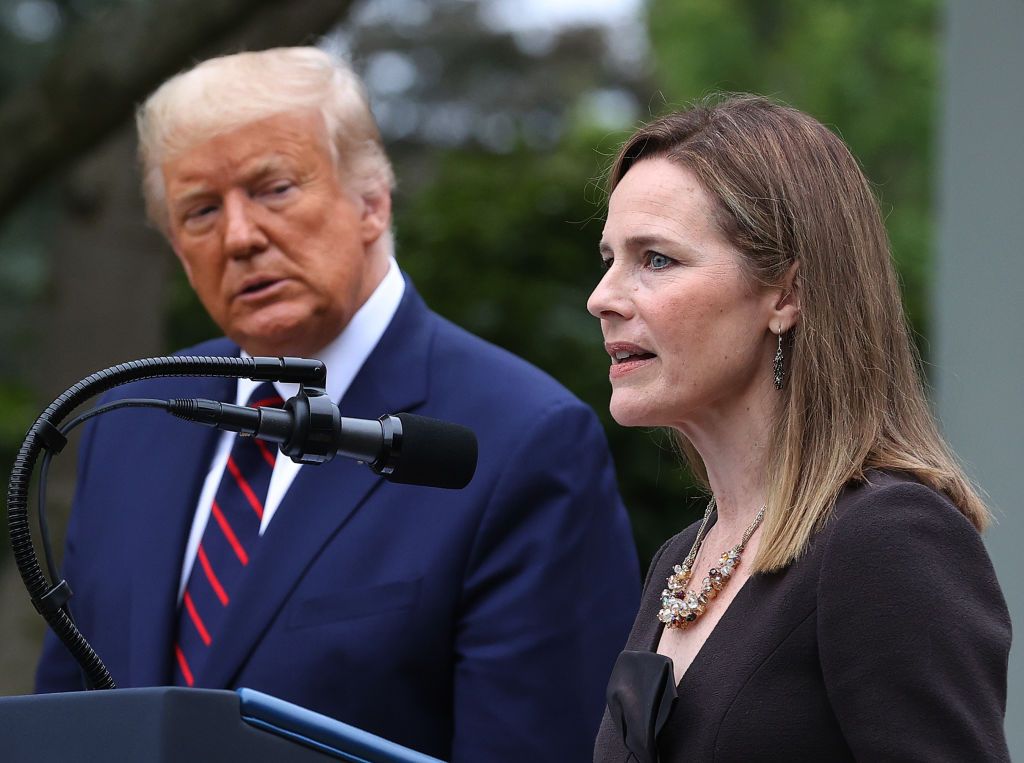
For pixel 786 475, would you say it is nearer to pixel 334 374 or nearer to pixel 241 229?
pixel 334 374

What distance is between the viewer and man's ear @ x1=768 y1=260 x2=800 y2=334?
2184 millimetres

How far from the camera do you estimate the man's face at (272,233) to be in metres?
3.09

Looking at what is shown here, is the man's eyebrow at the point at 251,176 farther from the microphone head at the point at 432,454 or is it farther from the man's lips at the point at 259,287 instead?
the microphone head at the point at 432,454

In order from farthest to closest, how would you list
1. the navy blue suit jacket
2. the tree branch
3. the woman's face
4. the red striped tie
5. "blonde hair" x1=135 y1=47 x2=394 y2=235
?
1. the tree branch
2. "blonde hair" x1=135 y1=47 x2=394 y2=235
3. the red striped tie
4. the navy blue suit jacket
5. the woman's face

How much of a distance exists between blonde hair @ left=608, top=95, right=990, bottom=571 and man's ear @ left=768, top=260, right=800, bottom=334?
0.01 meters

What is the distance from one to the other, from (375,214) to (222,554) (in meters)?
0.83

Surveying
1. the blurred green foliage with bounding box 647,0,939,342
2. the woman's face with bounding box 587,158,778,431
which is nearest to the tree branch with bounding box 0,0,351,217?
the woman's face with bounding box 587,158,778,431

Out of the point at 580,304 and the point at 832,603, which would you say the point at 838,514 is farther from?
the point at 580,304

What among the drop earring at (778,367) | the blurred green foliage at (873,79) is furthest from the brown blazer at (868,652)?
the blurred green foliage at (873,79)

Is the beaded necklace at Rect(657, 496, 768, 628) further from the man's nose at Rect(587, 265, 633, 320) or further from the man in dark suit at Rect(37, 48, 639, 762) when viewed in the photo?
the man in dark suit at Rect(37, 48, 639, 762)

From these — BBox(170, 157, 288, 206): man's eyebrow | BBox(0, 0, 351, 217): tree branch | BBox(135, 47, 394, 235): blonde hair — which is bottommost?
BBox(170, 157, 288, 206): man's eyebrow

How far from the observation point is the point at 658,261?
87.7 inches

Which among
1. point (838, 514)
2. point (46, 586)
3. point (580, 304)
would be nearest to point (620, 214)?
point (838, 514)

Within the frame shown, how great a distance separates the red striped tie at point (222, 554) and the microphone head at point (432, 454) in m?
1.00
